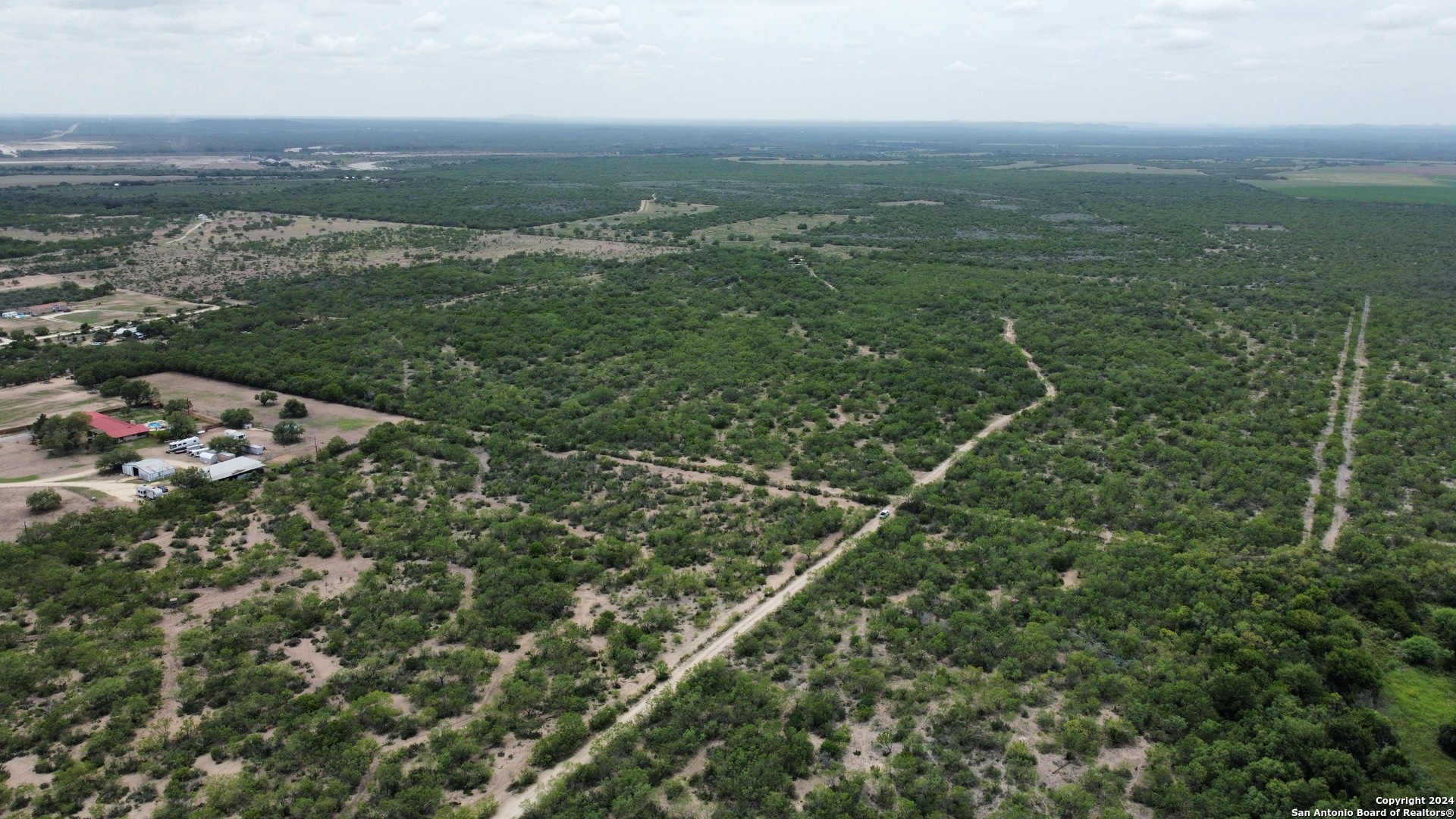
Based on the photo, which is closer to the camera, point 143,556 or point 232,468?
point 143,556

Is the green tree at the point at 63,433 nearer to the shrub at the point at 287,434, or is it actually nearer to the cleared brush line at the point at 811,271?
the shrub at the point at 287,434

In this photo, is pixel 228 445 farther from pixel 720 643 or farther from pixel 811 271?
pixel 811 271

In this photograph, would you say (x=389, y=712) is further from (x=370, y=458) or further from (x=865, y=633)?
(x=370, y=458)

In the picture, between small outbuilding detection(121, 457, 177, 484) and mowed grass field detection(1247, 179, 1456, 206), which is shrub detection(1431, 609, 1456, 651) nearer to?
small outbuilding detection(121, 457, 177, 484)

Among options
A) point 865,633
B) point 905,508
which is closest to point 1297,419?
point 905,508

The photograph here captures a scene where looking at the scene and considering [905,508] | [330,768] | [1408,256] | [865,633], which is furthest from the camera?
[1408,256]

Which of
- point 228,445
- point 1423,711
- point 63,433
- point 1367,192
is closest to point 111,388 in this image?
point 63,433
